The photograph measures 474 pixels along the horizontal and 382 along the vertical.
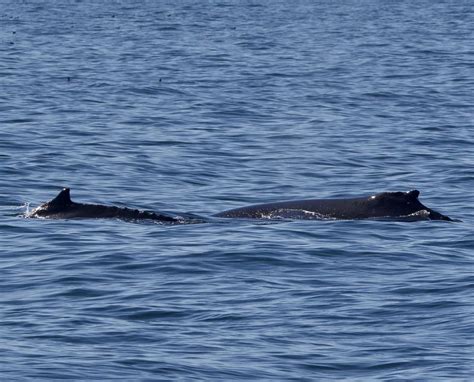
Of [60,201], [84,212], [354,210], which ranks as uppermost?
[60,201]

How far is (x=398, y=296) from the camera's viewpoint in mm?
16469

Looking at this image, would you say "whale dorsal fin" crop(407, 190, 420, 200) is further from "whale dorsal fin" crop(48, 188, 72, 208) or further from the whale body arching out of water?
"whale dorsal fin" crop(48, 188, 72, 208)

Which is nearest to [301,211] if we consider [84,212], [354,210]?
[354,210]

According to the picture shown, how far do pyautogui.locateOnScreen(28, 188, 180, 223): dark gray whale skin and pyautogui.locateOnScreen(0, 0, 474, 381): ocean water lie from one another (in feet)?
0.97

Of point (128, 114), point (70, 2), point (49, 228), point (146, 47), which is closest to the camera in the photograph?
point (49, 228)

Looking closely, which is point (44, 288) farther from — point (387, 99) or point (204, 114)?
point (387, 99)

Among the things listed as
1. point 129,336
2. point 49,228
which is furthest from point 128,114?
point 129,336

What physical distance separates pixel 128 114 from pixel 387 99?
26.0 feet

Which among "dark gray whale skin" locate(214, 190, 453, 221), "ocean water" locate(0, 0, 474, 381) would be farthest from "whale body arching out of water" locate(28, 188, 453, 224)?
"ocean water" locate(0, 0, 474, 381)

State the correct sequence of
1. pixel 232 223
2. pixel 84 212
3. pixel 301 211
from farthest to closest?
1. pixel 301 211
2. pixel 84 212
3. pixel 232 223

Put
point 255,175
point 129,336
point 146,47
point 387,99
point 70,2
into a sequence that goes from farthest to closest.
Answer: point 70,2
point 146,47
point 387,99
point 255,175
point 129,336

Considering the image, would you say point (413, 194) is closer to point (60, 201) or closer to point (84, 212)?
point (84, 212)

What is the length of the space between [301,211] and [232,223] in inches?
45.5

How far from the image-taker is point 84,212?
21438 mm
